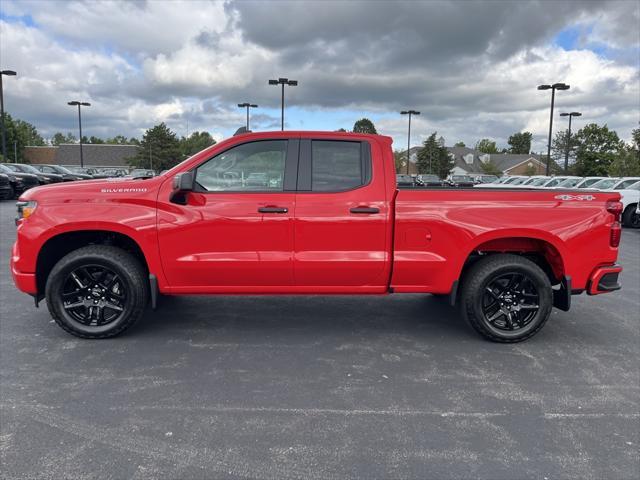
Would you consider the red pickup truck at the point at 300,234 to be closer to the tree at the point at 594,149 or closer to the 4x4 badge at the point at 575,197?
the 4x4 badge at the point at 575,197

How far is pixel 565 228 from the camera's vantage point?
14.4 feet

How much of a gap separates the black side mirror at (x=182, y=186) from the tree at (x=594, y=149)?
66805mm

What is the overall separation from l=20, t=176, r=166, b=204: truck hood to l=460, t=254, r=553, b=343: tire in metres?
3.07

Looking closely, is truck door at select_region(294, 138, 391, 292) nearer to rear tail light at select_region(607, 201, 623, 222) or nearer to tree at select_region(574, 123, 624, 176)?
rear tail light at select_region(607, 201, 623, 222)

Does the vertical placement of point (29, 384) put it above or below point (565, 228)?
below

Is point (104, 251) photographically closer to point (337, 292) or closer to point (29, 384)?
point (29, 384)

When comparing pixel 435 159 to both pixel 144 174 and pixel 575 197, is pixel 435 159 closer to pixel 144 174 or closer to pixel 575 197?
pixel 144 174

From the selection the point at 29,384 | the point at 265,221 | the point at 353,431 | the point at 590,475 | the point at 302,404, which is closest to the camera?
the point at 590,475

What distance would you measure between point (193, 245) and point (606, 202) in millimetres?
3821

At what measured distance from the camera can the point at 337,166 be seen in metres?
4.47

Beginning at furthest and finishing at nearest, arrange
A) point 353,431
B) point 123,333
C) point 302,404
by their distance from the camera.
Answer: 1. point 123,333
2. point 302,404
3. point 353,431

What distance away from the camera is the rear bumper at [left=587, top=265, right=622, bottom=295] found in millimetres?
4461

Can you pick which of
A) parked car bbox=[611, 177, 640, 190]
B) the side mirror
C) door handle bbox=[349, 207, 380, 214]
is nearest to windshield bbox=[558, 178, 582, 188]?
parked car bbox=[611, 177, 640, 190]

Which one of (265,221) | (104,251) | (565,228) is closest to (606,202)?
(565,228)
